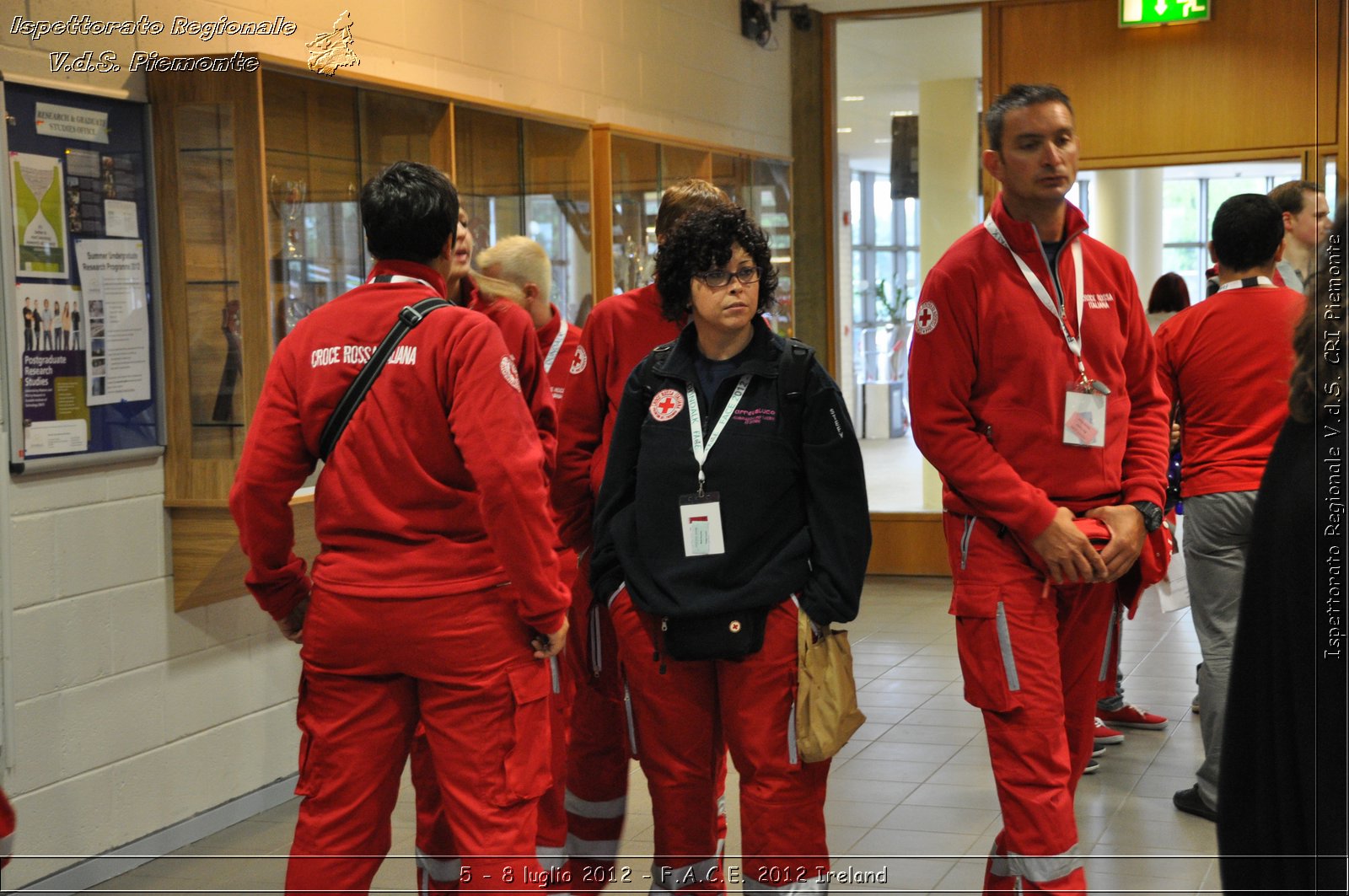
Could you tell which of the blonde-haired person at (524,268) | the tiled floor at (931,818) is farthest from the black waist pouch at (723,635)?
the blonde-haired person at (524,268)

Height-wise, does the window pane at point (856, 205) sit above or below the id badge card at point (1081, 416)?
above

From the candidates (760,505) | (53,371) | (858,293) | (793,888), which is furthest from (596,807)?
(858,293)

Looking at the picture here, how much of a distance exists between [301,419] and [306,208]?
209cm

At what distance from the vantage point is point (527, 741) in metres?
2.60

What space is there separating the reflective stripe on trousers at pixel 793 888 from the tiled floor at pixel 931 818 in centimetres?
88

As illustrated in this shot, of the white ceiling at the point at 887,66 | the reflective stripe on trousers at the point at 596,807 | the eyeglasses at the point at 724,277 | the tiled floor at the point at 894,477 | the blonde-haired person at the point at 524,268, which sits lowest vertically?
the reflective stripe on trousers at the point at 596,807

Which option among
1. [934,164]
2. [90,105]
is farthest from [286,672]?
[934,164]

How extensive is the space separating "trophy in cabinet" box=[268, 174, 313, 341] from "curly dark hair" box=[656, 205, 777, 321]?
170cm

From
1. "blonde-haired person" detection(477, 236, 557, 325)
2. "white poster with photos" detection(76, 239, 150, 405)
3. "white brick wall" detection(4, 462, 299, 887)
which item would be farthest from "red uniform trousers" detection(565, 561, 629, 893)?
"white poster with photos" detection(76, 239, 150, 405)

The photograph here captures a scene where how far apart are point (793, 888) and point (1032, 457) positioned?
3.32 feet

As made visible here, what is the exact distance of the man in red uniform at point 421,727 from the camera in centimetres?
306

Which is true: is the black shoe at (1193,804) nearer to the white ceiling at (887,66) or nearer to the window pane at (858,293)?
the window pane at (858,293)

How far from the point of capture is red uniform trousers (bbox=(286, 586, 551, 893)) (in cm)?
253

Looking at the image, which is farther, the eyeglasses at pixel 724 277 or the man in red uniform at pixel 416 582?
the eyeglasses at pixel 724 277
